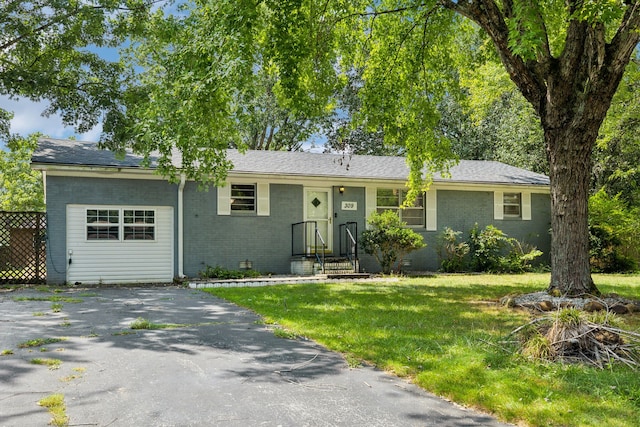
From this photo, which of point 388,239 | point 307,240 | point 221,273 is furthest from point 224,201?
point 388,239

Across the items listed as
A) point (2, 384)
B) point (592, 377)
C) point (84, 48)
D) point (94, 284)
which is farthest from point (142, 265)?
point (592, 377)

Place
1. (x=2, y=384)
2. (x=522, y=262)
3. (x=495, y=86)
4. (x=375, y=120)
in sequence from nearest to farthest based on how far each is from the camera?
1. (x=2, y=384)
2. (x=375, y=120)
3. (x=522, y=262)
4. (x=495, y=86)

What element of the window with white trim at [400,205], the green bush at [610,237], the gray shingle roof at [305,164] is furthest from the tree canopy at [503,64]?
the green bush at [610,237]

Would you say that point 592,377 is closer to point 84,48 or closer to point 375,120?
point 375,120

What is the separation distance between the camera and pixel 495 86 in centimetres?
1741

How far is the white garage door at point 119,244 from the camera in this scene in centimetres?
1203

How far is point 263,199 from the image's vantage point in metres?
13.8

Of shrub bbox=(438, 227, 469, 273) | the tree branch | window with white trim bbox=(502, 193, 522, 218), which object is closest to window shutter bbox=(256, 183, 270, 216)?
shrub bbox=(438, 227, 469, 273)

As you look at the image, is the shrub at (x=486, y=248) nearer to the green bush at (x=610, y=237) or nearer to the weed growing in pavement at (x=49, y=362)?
the green bush at (x=610, y=237)

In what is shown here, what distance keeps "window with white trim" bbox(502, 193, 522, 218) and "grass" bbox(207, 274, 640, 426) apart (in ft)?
21.7

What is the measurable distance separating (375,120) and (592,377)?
813 centimetres

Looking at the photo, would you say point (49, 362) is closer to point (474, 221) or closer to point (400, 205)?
point (400, 205)

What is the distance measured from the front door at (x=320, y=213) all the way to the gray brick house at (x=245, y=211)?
30mm

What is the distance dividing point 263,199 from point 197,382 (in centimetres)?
1002
